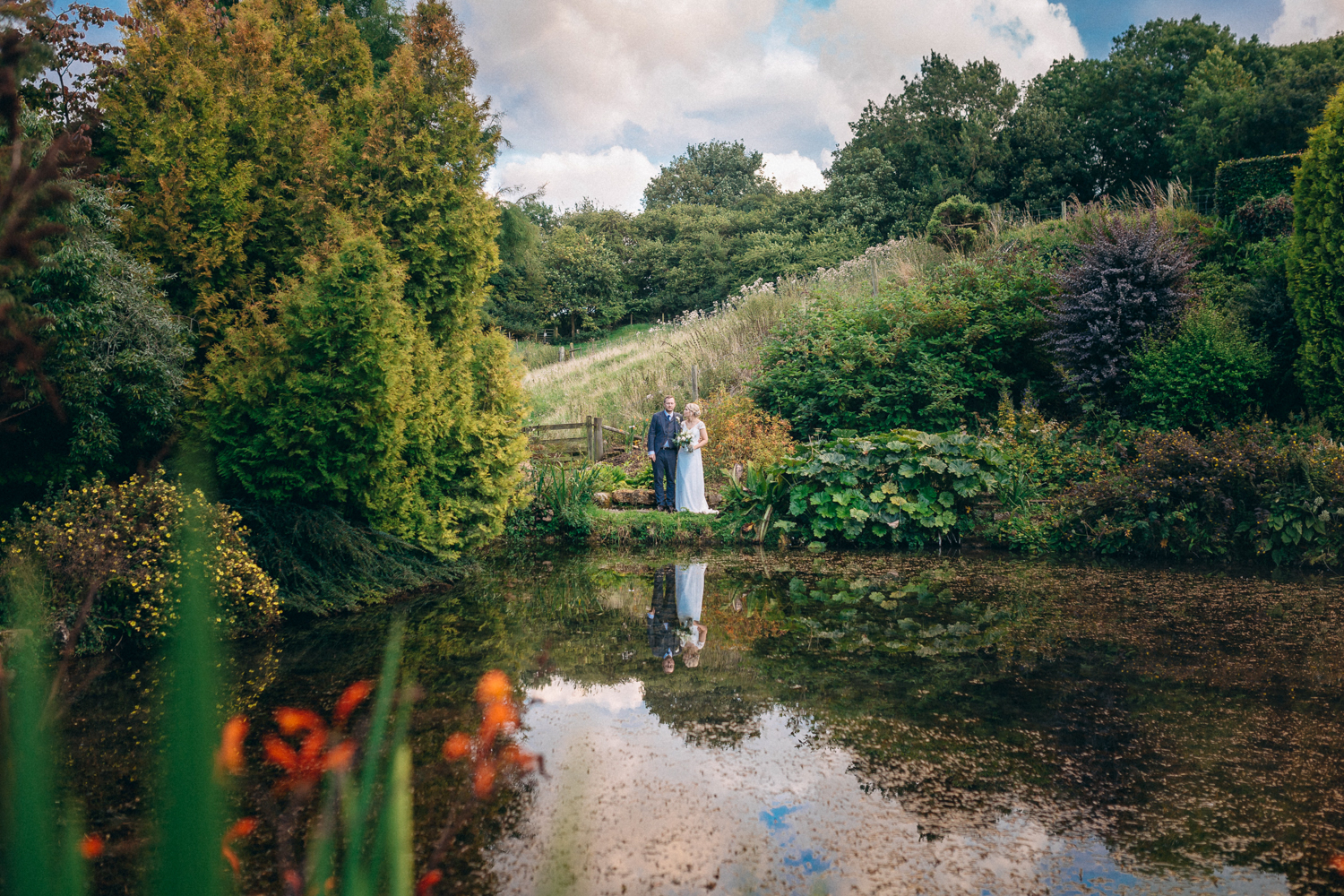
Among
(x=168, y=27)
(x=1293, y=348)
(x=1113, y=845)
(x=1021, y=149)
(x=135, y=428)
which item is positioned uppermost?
(x=1021, y=149)

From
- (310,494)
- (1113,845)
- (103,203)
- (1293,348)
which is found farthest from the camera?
(1293,348)

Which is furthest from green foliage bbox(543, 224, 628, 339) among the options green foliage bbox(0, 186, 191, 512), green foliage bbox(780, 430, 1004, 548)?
green foliage bbox(0, 186, 191, 512)

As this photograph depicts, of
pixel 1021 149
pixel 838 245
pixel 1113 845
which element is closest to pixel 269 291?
pixel 1113 845

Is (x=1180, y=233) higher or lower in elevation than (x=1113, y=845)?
higher

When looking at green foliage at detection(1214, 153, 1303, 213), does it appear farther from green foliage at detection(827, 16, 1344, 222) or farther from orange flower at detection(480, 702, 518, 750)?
orange flower at detection(480, 702, 518, 750)

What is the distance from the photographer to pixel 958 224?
18109 mm

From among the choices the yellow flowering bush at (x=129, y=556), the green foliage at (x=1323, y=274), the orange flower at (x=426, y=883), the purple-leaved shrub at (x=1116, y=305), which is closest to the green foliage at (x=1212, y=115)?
the purple-leaved shrub at (x=1116, y=305)

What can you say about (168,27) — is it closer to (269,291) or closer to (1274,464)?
(269,291)

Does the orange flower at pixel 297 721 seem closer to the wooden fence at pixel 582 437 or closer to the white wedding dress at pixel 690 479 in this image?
the white wedding dress at pixel 690 479

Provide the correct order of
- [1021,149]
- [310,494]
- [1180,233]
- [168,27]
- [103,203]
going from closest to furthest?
[103,203], [310,494], [168,27], [1180,233], [1021,149]

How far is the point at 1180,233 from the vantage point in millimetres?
12258

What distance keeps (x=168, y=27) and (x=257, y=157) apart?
1.30 metres

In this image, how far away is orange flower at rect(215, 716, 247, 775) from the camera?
11.2 ft

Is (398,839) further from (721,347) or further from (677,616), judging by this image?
(721,347)
